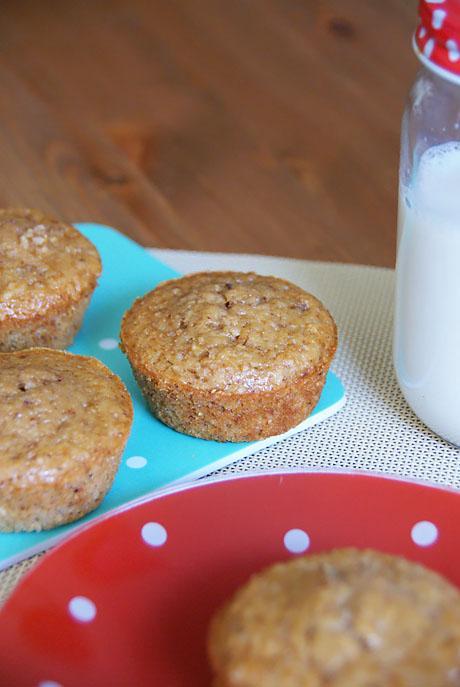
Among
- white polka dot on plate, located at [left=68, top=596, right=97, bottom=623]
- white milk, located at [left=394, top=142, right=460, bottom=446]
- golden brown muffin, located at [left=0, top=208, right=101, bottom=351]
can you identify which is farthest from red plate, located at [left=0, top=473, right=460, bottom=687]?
golden brown muffin, located at [left=0, top=208, right=101, bottom=351]

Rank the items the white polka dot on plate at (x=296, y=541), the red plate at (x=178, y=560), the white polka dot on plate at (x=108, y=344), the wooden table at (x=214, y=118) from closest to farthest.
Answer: the red plate at (x=178, y=560), the white polka dot on plate at (x=296, y=541), the white polka dot on plate at (x=108, y=344), the wooden table at (x=214, y=118)

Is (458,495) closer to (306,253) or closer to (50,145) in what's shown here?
(306,253)

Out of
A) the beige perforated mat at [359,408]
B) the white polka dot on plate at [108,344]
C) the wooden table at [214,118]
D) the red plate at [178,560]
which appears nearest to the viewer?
the red plate at [178,560]

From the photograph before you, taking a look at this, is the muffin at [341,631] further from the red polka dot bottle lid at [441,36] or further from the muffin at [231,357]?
the red polka dot bottle lid at [441,36]

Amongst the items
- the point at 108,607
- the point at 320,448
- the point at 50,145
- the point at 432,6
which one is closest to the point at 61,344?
the point at 320,448

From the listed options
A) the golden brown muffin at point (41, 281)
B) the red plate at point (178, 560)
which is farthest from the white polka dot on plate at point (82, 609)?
the golden brown muffin at point (41, 281)

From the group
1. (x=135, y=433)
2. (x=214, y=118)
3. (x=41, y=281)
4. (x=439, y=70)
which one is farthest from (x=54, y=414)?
(x=214, y=118)

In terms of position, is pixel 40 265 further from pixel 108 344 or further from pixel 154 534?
pixel 154 534

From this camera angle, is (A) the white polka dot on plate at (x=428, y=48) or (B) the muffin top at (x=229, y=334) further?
(B) the muffin top at (x=229, y=334)
